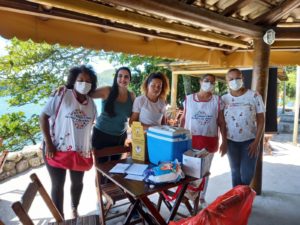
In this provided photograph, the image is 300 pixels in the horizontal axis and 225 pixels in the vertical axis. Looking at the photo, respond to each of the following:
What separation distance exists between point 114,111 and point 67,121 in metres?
0.58

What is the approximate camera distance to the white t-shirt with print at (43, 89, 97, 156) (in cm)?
231

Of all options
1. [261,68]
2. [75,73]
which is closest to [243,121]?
[261,68]

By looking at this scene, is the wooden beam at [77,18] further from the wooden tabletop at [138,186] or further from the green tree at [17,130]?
the green tree at [17,130]

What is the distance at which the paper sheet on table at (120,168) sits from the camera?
6.78ft

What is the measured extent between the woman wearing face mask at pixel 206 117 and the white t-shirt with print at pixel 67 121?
1.18m

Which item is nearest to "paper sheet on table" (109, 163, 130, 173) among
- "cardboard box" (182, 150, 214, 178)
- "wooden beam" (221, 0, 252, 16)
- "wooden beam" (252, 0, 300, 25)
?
"cardboard box" (182, 150, 214, 178)

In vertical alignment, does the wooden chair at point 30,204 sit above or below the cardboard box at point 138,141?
below

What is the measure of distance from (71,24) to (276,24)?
9.26 feet

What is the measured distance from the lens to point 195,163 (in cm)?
188

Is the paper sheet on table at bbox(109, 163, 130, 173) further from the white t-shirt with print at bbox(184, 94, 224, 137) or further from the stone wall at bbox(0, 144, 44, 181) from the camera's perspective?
the stone wall at bbox(0, 144, 44, 181)

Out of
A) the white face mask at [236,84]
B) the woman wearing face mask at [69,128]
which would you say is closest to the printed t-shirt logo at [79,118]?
the woman wearing face mask at [69,128]

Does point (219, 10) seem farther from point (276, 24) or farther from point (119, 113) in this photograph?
point (119, 113)

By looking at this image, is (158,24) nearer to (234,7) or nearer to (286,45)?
(234,7)

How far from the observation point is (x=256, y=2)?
132 inches
